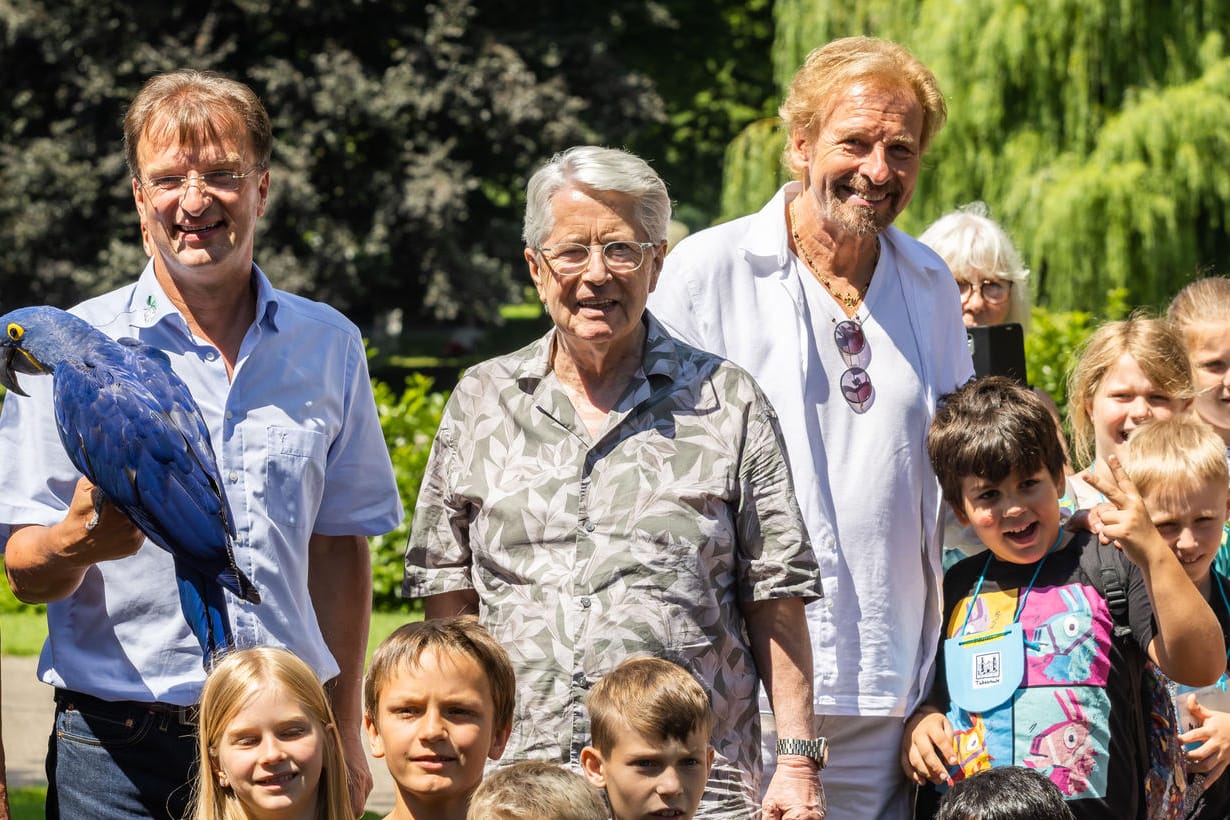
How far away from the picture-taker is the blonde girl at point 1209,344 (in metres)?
4.31

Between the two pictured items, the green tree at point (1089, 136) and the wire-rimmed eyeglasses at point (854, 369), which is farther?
the green tree at point (1089, 136)

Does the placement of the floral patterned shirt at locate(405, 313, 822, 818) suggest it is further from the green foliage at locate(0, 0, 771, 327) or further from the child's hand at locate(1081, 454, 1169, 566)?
the green foliage at locate(0, 0, 771, 327)

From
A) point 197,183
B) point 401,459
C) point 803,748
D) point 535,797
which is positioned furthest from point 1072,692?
point 401,459

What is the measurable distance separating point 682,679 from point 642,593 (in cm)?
21

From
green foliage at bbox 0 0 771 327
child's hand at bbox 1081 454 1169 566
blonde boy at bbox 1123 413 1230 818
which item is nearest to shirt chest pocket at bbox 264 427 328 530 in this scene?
child's hand at bbox 1081 454 1169 566

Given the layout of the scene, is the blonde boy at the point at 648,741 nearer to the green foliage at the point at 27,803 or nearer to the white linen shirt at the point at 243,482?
the white linen shirt at the point at 243,482

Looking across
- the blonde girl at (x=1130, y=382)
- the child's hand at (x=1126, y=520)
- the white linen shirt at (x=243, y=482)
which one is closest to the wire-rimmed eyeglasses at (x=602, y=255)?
the white linen shirt at (x=243, y=482)

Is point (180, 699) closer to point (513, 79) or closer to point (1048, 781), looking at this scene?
point (1048, 781)

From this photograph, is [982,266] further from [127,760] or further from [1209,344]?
[127,760]

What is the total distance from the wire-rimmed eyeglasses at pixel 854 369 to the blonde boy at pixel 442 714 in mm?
1144

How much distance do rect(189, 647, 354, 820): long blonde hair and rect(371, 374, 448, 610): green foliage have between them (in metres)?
6.95

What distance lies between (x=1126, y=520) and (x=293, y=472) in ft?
6.05

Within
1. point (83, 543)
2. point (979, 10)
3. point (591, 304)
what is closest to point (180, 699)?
point (83, 543)

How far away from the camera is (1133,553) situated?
3.16 meters
